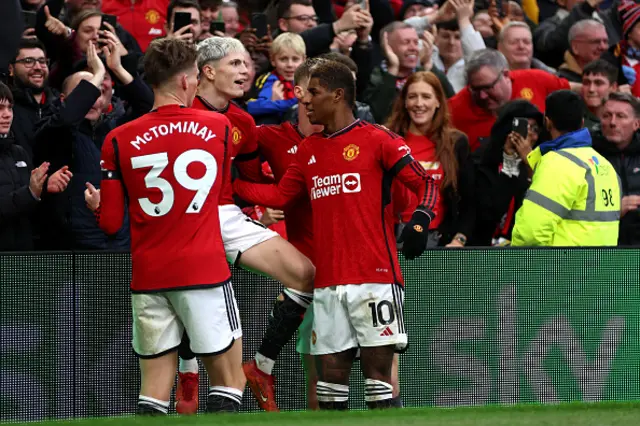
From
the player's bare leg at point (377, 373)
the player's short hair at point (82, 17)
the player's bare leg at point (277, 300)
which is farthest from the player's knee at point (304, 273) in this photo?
the player's short hair at point (82, 17)

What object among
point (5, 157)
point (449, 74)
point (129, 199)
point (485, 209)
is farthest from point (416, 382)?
point (449, 74)

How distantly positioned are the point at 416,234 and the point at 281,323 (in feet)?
4.18

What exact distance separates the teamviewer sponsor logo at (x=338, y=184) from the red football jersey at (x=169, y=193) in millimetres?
693

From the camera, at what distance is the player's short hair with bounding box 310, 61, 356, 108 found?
6.98 m

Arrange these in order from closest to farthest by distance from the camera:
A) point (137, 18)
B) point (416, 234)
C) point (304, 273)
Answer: point (416, 234) < point (304, 273) < point (137, 18)

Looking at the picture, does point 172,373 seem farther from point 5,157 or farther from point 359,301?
point 5,157

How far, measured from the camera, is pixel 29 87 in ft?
31.2

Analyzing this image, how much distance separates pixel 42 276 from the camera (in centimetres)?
772

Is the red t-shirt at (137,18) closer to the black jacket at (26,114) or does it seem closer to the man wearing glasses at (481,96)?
the black jacket at (26,114)

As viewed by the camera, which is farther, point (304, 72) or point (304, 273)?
point (304, 72)

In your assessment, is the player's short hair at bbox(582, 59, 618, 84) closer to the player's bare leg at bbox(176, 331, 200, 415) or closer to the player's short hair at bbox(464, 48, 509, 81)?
the player's short hair at bbox(464, 48, 509, 81)

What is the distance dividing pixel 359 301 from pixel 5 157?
10.6 ft

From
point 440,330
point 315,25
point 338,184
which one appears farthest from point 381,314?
point 315,25

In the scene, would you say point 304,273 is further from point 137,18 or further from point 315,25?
point 137,18
